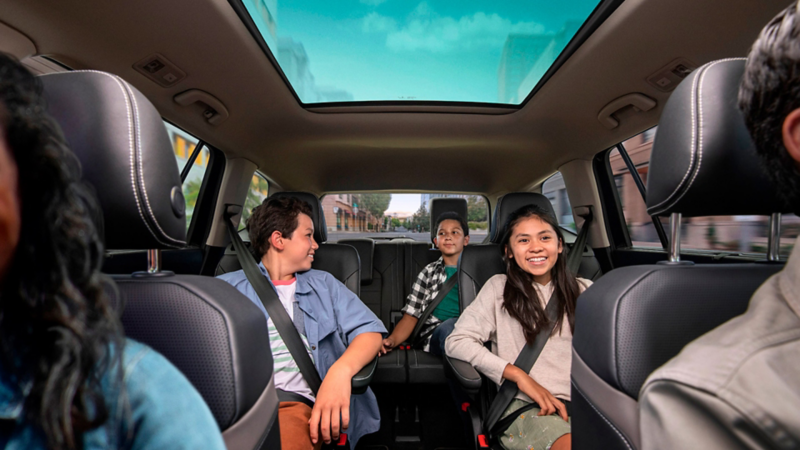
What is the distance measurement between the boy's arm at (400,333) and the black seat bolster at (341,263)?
0.41 metres

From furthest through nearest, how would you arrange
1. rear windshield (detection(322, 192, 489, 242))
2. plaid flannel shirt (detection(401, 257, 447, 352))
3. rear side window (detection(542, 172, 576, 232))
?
rear windshield (detection(322, 192, 489, 242)) < rear side window (detection(542, 172, 576, 232)) < plaid flannel shirt (detection(401, 257, 447, 352))

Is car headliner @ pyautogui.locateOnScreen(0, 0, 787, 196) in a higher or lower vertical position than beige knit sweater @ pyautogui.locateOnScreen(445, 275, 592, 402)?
higher

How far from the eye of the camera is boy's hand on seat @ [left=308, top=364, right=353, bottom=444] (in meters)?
1.23

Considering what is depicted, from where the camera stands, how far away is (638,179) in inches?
106

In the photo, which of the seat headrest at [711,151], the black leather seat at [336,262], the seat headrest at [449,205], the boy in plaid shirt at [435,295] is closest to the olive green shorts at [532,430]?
the seat headrest at [711,151]

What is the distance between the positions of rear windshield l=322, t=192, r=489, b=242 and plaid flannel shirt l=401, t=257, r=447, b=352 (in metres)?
1.25

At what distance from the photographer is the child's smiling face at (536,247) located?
5.36ft

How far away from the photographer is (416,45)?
6.48ft

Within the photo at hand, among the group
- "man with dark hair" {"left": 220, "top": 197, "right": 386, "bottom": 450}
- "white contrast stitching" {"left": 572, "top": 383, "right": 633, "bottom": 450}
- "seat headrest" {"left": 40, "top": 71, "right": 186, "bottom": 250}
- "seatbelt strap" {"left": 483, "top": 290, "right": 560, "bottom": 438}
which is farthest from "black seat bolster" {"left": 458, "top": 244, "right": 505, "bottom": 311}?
"seat headrest" {"left": 40, "top": 71, "right": 186, "bottom": 250}

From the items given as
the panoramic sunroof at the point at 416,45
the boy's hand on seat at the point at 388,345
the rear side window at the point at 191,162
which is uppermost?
the panoramic sunroof at the point at 416,45

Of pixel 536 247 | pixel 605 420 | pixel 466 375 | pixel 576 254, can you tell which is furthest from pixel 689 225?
pixel 605 420

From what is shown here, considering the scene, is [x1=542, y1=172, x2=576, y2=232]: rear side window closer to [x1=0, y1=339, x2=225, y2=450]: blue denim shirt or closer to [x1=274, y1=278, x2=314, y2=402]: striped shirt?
[x1=274, y1=278, x2=314, y2=402]: striped shirt

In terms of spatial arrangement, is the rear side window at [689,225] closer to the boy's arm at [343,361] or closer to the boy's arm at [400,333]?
the boy's arm at [343,361]

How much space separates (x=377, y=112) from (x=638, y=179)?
1969 millimetres
